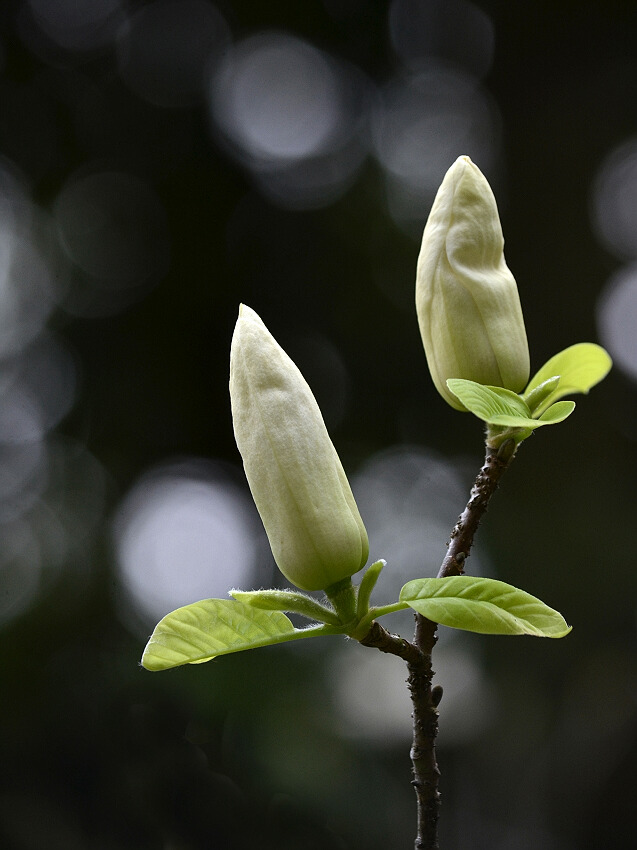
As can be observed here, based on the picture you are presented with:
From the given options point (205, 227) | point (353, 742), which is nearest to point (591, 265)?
point (205, 227)

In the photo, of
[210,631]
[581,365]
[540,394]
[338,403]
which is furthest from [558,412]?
[338,403]

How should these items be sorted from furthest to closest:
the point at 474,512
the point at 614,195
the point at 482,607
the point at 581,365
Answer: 1. the point at 614,195
2. the point at 581,365
3. the point at 474,512
4. the point at 482,607

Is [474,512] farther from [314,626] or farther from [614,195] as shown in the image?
[614,195]

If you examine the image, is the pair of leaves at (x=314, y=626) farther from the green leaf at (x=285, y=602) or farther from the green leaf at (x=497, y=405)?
the green leaf at (x=497, y=405)

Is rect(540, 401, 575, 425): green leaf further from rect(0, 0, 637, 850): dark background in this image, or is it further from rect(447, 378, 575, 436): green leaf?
rect(0, 0, 637, 850): dark background

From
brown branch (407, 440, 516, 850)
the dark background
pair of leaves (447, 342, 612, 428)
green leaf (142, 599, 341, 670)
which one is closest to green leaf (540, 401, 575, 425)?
pair of leaves (447, 342, 612, 428)
